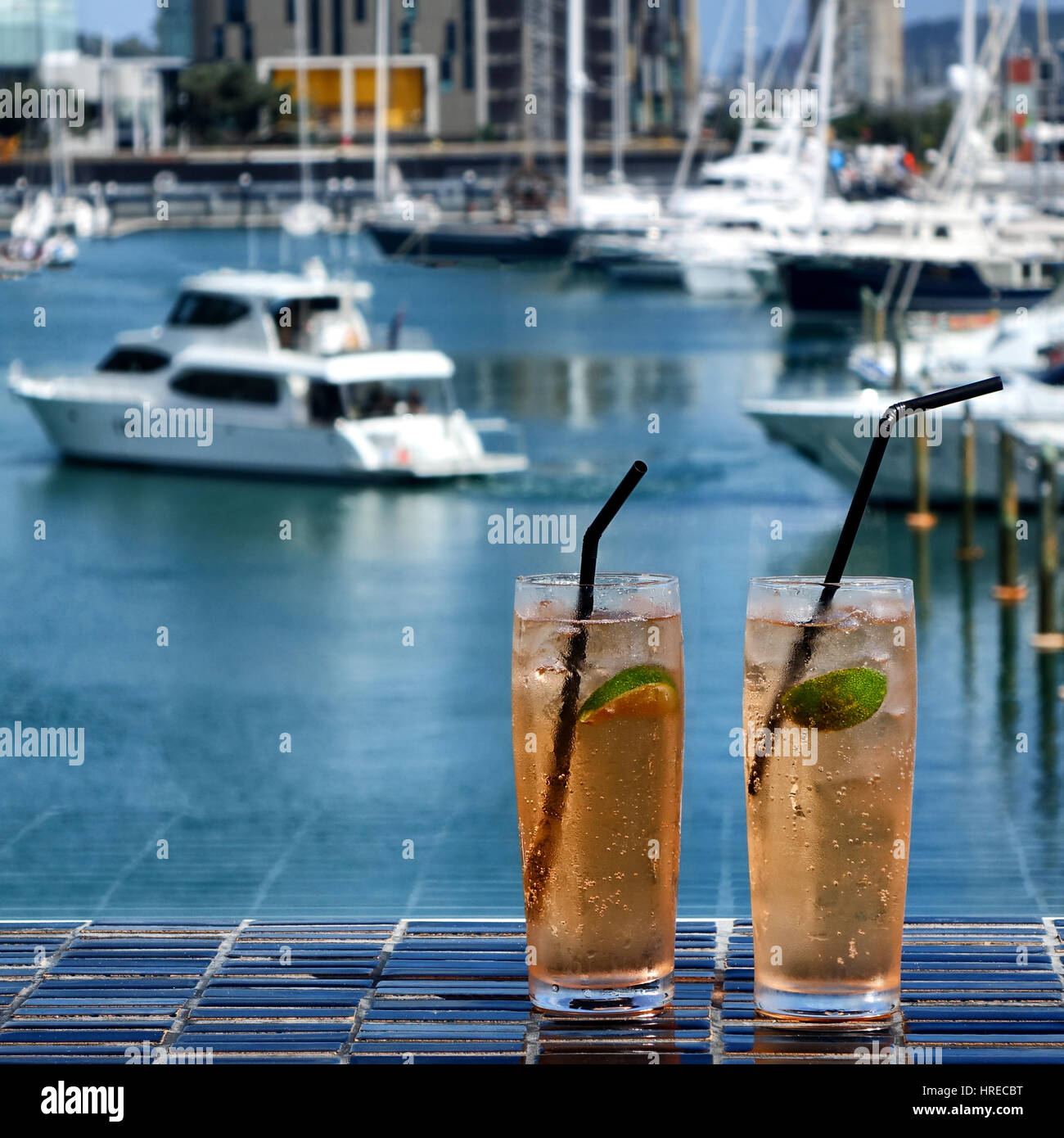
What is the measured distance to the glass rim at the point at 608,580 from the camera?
884 mm

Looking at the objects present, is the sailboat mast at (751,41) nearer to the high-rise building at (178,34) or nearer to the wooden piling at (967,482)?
the high-rise building at (178,34)

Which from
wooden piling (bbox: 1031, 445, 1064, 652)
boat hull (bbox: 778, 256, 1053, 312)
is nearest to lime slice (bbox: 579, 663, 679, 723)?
wooden piling (bbox: 1031, 445, 1064, 652)

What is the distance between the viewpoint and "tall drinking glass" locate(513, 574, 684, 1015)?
866 mm

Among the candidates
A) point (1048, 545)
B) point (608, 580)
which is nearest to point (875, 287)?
point (1048, 545)

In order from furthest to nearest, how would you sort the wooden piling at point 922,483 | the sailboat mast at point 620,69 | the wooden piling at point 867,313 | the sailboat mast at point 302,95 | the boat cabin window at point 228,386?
1. the wooden piling at point 867,313
2. the sailboat mast at point 620,69
3. the boat cabin window at point 228,386
4. the sailboat mast at point 302,95
5. the wooden piling at point 922,483

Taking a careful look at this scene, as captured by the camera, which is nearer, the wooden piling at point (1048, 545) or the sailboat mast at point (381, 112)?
the wooden piling at point (1048, 545)

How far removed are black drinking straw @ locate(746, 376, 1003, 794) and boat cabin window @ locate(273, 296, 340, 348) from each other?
13504 mm

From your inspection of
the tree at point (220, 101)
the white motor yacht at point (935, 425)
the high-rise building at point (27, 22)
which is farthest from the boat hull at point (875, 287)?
the high-rise building at point (27, 22)

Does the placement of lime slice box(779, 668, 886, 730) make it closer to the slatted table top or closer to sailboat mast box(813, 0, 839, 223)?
the slatted table top

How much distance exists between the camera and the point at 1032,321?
34.4 ft

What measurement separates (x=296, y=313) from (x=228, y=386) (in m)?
0.74

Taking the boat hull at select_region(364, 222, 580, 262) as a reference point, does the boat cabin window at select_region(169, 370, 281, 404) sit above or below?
below

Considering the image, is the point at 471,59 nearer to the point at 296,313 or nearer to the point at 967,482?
the point at 296,313

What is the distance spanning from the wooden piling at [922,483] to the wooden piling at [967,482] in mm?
202
